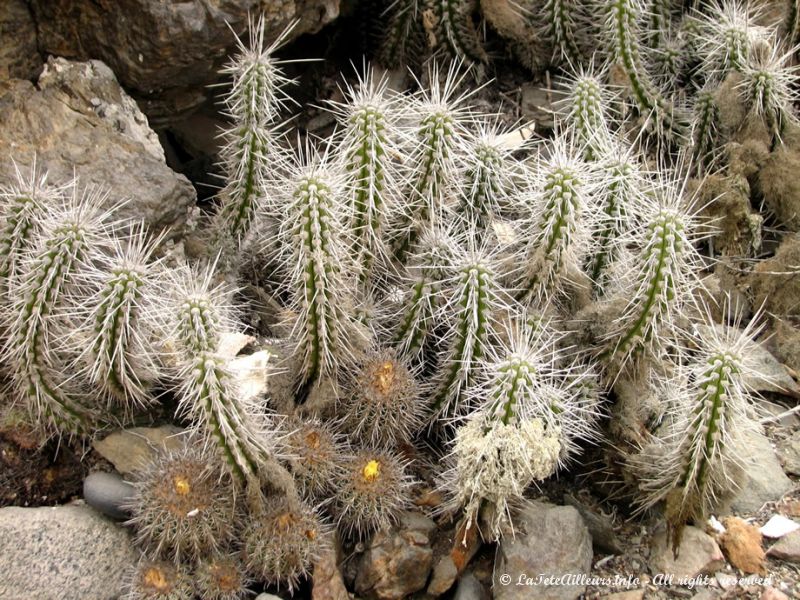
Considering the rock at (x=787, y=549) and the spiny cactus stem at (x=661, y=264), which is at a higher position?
the spiny cactus stem at (x=661, y=264)

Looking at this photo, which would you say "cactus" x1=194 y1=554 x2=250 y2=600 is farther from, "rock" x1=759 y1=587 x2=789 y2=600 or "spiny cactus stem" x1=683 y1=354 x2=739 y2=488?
"rock" x1=759 y1=587 x2=789 y2=600

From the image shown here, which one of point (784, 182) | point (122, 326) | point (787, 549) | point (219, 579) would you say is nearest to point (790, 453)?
point (787, 549)

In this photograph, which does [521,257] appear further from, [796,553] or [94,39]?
[94,39]

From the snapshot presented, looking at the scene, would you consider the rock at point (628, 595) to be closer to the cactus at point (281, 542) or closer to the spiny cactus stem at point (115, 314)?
the cactus at point (281, 542)

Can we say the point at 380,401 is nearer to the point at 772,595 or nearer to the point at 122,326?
the point at 122,326

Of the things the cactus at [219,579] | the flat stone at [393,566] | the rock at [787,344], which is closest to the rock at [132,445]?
the cactus at [219,579]

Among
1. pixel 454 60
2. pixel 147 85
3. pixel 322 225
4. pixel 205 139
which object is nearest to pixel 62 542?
pixel 322 225
